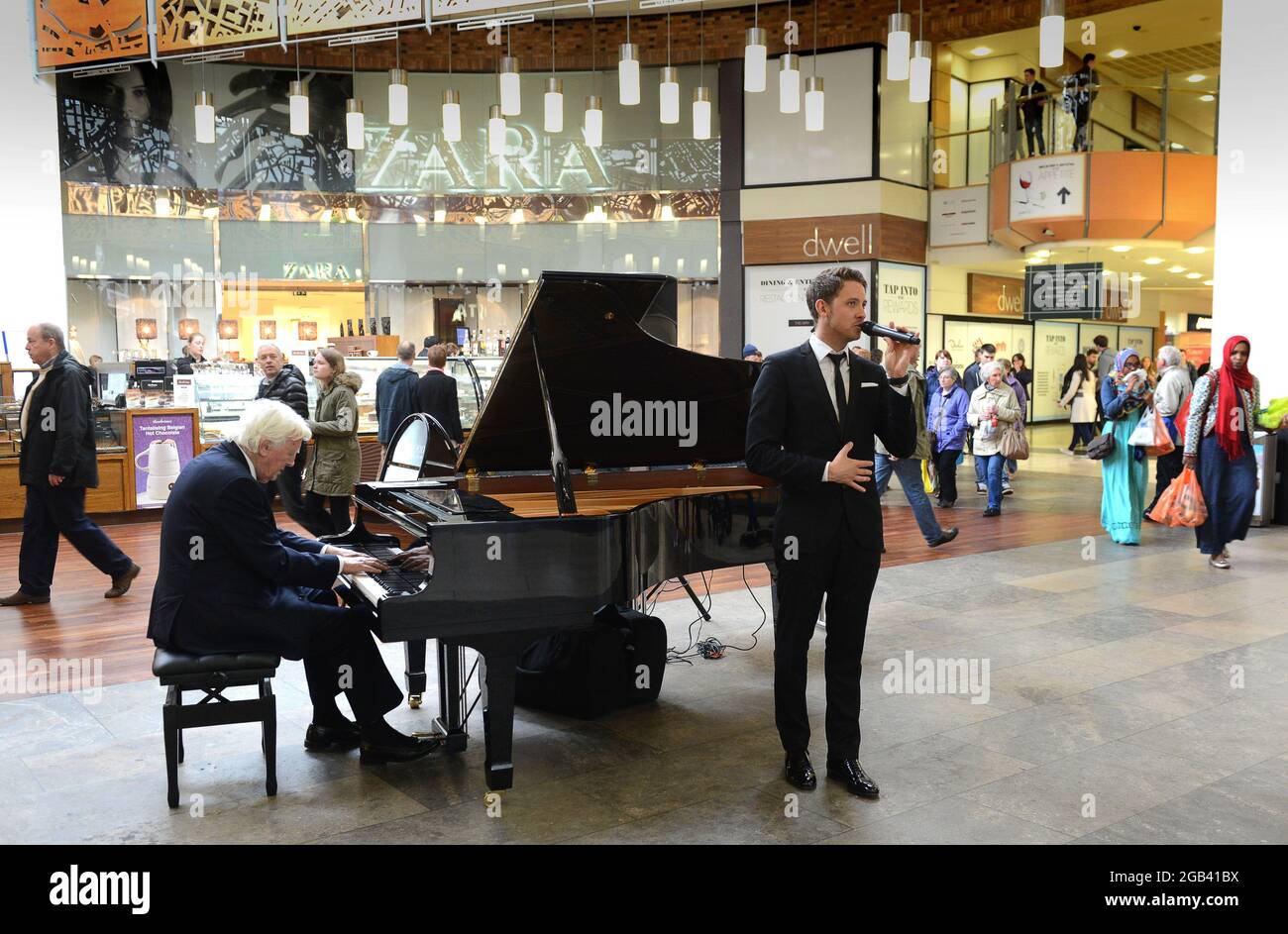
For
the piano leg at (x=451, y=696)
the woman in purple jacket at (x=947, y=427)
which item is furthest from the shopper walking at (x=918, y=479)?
the piano leg at (x=451, y=696)

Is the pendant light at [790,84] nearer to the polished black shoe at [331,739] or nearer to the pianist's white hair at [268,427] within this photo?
the pianist's white hair at [268,427]

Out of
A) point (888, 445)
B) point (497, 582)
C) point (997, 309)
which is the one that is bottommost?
point (497, 582)

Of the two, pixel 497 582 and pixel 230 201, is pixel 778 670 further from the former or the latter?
pixel 230 201

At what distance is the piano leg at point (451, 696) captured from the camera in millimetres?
3973

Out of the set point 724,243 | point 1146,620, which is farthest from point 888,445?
point 724,243

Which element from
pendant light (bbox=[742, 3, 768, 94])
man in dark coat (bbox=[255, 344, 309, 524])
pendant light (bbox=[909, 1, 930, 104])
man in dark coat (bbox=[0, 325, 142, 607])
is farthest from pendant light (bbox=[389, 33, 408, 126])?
pendant light (bbox=[909, 1, 930, 104])

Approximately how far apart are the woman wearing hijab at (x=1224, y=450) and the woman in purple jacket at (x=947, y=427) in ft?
9.37

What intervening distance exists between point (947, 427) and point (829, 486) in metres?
7.44

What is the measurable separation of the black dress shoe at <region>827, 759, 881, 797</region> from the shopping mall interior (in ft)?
0.08

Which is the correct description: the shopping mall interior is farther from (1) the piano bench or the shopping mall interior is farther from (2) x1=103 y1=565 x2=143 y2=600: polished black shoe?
(2) x1=103 y1=565 x2=143 y2=600: polished black shoe

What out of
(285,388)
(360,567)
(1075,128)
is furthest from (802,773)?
(1075,128)

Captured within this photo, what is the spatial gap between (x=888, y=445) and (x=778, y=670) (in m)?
0.84

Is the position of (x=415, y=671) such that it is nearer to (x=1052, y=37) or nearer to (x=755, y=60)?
(x=1052, y=37)

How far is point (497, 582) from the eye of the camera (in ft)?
10.8
